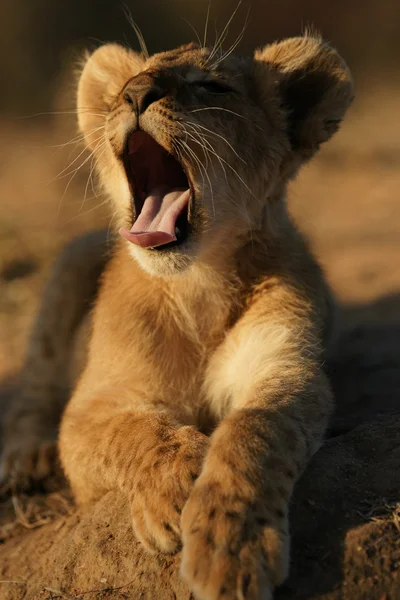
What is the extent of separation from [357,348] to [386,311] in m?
1.06

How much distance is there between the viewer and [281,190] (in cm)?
383

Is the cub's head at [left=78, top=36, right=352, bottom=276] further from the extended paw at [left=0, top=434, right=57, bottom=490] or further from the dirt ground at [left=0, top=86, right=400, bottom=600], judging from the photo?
the extended paw at [left=0, top=434, right=57, bottom=490]

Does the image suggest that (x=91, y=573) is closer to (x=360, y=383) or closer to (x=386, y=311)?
(x=360, y=383)

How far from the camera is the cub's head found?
3.38 metres

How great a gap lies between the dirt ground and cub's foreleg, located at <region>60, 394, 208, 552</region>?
0.11m

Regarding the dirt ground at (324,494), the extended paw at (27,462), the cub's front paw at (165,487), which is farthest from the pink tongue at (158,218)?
the extended paw at (27,462)

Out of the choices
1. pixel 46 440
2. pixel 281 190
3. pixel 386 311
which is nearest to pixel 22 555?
pixel 46 440

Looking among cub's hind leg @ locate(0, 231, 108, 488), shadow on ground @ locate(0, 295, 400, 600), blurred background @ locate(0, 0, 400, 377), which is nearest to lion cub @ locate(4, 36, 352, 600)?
shadow on ground @ locate(0, 295, 400, 600)

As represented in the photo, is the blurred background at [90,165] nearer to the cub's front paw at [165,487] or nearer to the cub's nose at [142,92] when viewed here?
the cub's nose at [142,92]

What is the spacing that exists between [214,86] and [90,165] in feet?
3.24

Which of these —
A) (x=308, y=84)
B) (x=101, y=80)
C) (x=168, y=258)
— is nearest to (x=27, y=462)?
(x=168, y=258)

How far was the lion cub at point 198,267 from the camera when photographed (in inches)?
126

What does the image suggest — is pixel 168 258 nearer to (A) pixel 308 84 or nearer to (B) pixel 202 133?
(B) pixel 202 133

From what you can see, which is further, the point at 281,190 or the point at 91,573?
the point at 281,190
